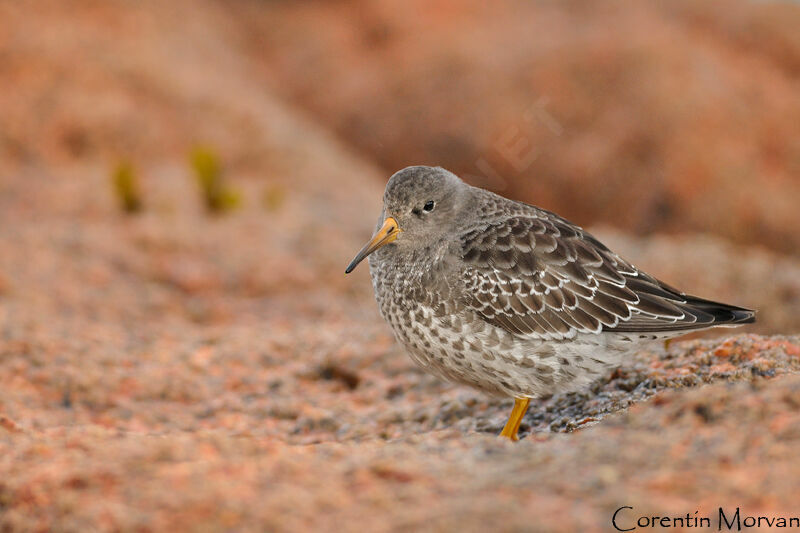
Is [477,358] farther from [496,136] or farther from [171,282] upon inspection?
[496,136]

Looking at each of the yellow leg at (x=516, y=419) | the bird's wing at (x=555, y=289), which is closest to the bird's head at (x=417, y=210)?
the bird's wing at (x=555, y=289)

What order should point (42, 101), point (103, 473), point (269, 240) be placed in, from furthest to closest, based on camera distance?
point (42, 101)
point (269, 240)
point (103, 473)

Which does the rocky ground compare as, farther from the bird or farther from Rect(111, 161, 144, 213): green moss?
the bird

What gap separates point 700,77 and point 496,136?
10.4 ft

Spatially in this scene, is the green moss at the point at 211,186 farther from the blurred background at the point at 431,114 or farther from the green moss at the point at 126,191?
the green moss at the point at 126,191

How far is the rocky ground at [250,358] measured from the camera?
2.88m

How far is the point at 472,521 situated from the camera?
103 inches

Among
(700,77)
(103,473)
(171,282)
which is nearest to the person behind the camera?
(103,473)

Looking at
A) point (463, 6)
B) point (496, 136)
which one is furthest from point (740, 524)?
point (463, 6)

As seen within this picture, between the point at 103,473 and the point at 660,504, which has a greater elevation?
the point at 660,504

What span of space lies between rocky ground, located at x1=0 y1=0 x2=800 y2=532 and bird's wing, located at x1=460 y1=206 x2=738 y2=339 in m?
0.39

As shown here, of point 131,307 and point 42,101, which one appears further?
point 42,101

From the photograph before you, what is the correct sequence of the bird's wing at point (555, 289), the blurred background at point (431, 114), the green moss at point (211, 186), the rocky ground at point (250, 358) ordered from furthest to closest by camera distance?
the blurred background at point (431, 114), the green moss at point (211, 186), the bird's wing at point (555, 289), the rocky ground at point (250, 358)

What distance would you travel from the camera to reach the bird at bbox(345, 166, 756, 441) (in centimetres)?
443
